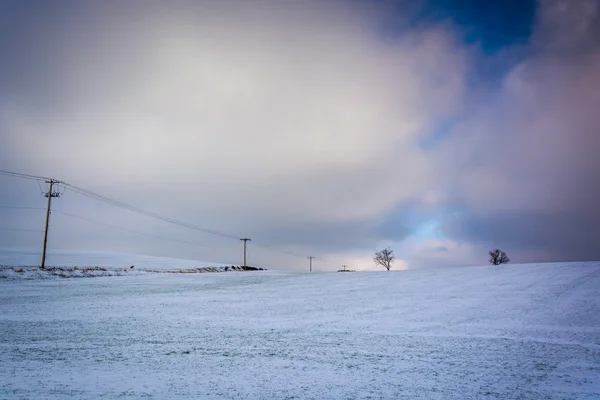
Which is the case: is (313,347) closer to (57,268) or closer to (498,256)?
(57,268)

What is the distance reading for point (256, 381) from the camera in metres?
5.01

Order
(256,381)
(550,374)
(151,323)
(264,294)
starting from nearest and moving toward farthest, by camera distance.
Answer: (256,381), (550,374), (151,323), (264,294)

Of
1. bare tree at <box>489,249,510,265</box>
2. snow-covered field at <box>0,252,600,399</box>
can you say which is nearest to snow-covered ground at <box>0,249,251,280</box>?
snow-covered field at <box>0,252,600,399</box>

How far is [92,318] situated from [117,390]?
274 inches

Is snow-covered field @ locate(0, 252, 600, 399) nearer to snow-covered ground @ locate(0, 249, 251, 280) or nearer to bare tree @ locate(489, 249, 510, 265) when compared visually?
snow-covered ground @ locate(0, 249, 251, 280)

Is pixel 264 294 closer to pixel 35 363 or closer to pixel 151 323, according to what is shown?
pixel 151 323

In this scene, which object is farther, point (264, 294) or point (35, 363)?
point (264, 294)

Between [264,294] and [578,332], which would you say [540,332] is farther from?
[264,294]

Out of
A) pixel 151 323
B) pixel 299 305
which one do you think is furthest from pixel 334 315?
pixel 151 323

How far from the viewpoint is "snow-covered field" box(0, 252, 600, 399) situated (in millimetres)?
4727

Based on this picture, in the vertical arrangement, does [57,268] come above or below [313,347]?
above

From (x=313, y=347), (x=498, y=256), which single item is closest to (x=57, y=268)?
(x=313, y=347)

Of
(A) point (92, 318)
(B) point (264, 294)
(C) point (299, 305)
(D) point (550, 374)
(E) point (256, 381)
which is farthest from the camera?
(B) point (264, 294)

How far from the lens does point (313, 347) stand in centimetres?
699
